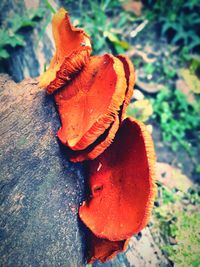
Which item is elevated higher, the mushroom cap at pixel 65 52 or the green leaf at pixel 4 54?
the mushroom cap at pixel 65 52

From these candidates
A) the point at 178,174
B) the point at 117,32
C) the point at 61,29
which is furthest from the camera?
the point at 117,32

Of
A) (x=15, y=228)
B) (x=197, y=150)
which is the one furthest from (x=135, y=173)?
(x=197, y=150)

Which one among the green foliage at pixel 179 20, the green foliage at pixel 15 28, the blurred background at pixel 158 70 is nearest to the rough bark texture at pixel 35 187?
the blurred background at pixel 158 70

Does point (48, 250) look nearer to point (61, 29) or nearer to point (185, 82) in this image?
point (61, 29)

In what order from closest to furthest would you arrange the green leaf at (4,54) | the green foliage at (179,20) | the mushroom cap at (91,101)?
the mushroom cap at (91,101) → the green leaf at (4,54) → the green foliage at (179,20)

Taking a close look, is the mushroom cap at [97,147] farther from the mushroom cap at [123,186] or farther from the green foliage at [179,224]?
the green foliage at [179,224]

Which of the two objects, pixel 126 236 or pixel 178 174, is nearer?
pixel 126 236
